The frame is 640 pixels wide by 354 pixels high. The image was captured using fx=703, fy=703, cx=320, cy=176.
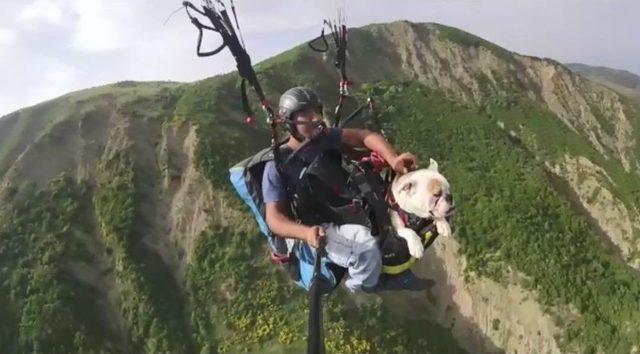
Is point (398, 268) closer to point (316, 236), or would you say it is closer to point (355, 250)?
point (355, 250)

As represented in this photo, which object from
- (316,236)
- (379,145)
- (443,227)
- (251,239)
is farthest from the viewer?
(251,239)

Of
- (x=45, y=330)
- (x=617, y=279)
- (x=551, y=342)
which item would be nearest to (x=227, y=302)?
(x=45, y=330)

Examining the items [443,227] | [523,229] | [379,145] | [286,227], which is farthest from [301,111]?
[523,229]

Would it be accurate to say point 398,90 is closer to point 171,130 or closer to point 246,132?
point 246,132

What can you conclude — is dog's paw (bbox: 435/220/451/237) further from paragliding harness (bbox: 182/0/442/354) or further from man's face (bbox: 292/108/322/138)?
man's face (bbox: 292/108/322/138)

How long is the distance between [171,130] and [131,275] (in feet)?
32.3

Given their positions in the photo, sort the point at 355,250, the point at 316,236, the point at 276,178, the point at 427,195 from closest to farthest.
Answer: the point at 427,195 < the point at 316,236 < the point at 355,250 < the point at 276,178

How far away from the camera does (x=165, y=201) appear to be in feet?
130

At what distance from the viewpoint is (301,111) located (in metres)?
6.77

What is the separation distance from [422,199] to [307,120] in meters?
1.46

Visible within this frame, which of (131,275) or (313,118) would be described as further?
(131,275)

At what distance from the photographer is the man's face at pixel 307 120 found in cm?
678

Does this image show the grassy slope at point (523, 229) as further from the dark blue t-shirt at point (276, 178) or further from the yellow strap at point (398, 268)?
the dark blue t-shirt at point (276, 178)

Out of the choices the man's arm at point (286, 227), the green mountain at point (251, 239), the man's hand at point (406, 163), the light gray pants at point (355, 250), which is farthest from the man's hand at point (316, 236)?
the green mountain at point (251, 239)
